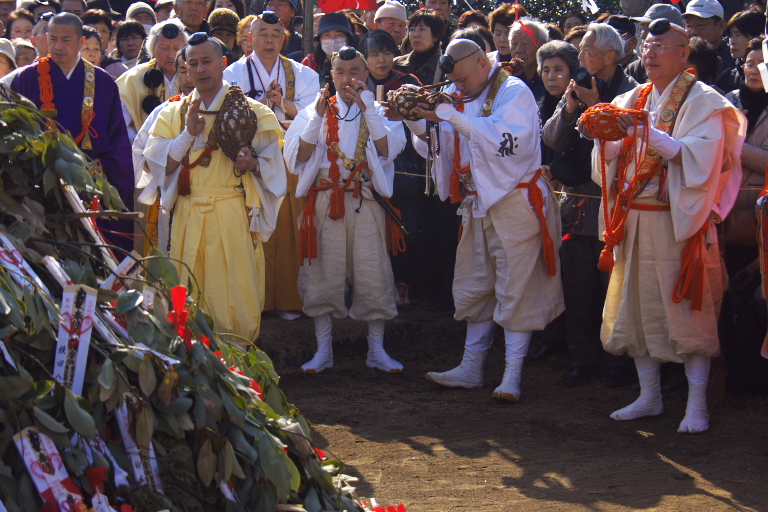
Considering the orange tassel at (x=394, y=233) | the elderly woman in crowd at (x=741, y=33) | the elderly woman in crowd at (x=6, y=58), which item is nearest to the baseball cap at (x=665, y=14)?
the elderly woman in crowd at (x=741, y=33)

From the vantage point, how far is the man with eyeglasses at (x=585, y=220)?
562 centimetres

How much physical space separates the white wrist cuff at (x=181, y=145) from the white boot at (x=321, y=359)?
5.85 feet

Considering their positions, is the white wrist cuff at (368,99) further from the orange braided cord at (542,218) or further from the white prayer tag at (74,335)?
the white prayer tag at (74,335)

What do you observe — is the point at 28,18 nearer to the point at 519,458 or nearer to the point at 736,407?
the point at 519,458

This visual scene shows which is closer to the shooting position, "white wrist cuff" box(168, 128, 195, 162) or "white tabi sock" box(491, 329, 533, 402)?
"white wrist cuff" box(168, 128, 195, 162)

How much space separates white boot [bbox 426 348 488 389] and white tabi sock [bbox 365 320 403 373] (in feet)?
A: 1.58

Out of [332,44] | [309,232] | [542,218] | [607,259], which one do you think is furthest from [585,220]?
[332,44]

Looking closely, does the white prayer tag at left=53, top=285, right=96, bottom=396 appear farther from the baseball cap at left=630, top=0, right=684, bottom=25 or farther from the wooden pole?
the wooden pole

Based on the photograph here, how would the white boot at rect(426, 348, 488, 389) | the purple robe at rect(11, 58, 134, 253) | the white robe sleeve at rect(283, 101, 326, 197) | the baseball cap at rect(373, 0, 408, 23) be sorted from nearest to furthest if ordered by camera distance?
the purple robe at rect(11, 58, 134, 253) < the white boot at rect(426, 348, 488, 389) < the white robe sleeve at rect(283, 101, 326, 197) < the baseball cap at rect(373, 0, 408, 23)

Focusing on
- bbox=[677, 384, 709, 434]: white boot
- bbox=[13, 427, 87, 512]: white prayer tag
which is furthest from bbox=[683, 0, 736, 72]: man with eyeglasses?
bbox=[13, 427, 87, 512]: white prayer tag

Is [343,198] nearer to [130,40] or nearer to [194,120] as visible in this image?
[194,120]

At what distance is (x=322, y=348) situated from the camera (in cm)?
632

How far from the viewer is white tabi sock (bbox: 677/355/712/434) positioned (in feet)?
16.1

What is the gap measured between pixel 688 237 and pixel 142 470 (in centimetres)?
349
